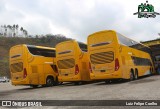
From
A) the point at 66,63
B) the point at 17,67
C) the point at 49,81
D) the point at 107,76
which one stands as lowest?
the point at 49,81

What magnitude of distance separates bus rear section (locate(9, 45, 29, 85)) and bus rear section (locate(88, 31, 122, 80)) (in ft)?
15.8

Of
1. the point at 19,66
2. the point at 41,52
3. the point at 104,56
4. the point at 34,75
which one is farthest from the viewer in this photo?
the point at 41,52

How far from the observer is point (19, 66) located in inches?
919

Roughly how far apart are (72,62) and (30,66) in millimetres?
2912

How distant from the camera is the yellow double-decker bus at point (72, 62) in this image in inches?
903

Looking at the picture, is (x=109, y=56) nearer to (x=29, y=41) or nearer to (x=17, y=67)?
(x=17, y=67)

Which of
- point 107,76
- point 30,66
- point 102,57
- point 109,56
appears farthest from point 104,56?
point 30,66

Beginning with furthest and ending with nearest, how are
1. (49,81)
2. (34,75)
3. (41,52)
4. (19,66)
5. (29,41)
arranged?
(29,41) → (49,81) → (41,52) → (34,75) → (19,66)

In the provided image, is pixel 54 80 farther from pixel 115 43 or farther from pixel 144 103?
pixel 144 103

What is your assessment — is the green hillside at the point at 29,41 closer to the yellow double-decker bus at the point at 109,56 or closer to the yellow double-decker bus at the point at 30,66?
the yellow double-decker bus at the point at 30,66

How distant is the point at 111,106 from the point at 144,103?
105 cm

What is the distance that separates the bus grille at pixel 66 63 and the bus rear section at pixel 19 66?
250 cm

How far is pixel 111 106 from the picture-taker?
33.9 ft

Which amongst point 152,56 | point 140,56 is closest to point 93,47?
point 140,56
